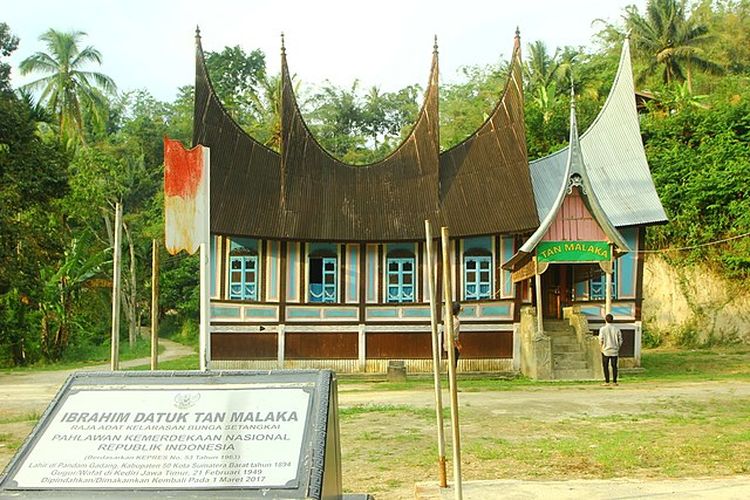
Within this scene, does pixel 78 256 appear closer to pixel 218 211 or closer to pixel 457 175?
pixel 218 211

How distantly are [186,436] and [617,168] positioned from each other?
19.7 meters

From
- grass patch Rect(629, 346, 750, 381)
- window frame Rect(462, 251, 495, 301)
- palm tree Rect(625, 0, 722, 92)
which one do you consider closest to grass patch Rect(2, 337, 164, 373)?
window frame Rect(462, 251, 495, 301)

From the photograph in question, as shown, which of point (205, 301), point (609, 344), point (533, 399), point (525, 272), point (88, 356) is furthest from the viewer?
point (88, 356)

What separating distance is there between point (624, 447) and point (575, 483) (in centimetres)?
237

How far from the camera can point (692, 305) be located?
26.5 meters

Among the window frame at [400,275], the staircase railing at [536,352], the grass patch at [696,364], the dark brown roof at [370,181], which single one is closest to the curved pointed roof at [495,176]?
the dark brown roof at [370,181]

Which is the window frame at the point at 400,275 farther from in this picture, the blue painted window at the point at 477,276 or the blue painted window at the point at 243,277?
the blue painted window at the point at 243,277

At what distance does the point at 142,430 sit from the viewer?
4586 millimetres

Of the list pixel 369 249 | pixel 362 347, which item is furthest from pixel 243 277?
pixel 362 347

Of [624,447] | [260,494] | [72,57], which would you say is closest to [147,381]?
[260,494]

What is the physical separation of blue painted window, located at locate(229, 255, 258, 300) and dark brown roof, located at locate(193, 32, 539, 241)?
1.14 m

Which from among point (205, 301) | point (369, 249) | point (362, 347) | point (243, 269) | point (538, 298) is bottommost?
point (362, 347)

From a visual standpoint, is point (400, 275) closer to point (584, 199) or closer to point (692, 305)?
point (584, 199)

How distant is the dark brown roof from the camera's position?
64.9 feet
